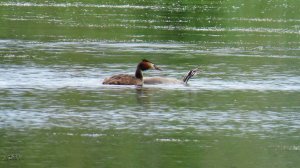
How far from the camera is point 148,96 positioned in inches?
1179

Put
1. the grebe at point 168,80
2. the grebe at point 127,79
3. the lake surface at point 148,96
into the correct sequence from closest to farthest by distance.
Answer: the lake surface at point 148,96
the grebe at point 127,79
the grebe at point 168,80

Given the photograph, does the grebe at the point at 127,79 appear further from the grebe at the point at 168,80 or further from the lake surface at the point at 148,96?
the lake surface at the point at 148,96

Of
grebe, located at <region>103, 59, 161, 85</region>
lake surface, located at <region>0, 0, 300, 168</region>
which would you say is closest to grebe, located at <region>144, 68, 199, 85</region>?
grebe, located at <region>103, 59, 161, 85</region>

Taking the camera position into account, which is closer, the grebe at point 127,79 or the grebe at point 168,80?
the grebe at point 127,79

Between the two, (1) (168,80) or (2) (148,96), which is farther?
(1) (168,80)

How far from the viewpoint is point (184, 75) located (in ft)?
115

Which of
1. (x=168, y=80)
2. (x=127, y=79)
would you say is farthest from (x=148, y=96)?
(x=168, y=80)

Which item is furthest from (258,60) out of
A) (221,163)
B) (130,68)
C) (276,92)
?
(221,163)

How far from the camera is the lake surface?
2122cm

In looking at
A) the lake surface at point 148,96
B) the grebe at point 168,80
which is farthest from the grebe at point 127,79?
the lake surface at point 148,96

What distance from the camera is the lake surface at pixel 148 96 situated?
21.2 m

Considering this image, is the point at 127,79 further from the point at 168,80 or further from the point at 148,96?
the point at 148,96

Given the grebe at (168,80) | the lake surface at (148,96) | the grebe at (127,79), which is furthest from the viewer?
the grebe at (168,80)

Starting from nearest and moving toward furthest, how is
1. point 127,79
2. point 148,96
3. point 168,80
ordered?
1. point 148,96
2. point 127,79
3. point 168,80
